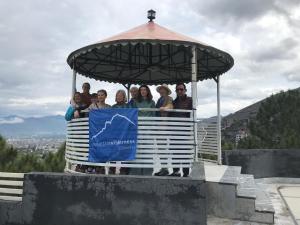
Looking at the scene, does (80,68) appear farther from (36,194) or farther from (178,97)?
(36,194)

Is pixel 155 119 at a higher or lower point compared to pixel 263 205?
higher

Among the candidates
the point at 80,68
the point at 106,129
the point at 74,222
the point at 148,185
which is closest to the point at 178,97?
the point at 106,129

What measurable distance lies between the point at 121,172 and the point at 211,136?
513cm

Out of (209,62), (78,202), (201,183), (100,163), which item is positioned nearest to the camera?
(201,183)

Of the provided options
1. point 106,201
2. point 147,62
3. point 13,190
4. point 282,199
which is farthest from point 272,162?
point 13,190

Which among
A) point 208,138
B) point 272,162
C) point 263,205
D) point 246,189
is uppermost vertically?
point 208,138

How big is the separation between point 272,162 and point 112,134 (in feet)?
28.9

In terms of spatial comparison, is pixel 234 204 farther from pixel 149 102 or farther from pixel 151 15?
pixel 151 15

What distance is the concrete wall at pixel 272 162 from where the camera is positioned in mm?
15203

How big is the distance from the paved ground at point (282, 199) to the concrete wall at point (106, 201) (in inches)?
35.1

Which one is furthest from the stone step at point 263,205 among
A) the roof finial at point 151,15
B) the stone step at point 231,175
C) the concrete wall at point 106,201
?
the roof finial at point 151,15

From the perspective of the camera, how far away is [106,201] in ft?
24.6

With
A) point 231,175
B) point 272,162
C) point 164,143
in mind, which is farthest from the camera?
point 272,162

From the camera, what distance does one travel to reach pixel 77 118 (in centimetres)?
984
